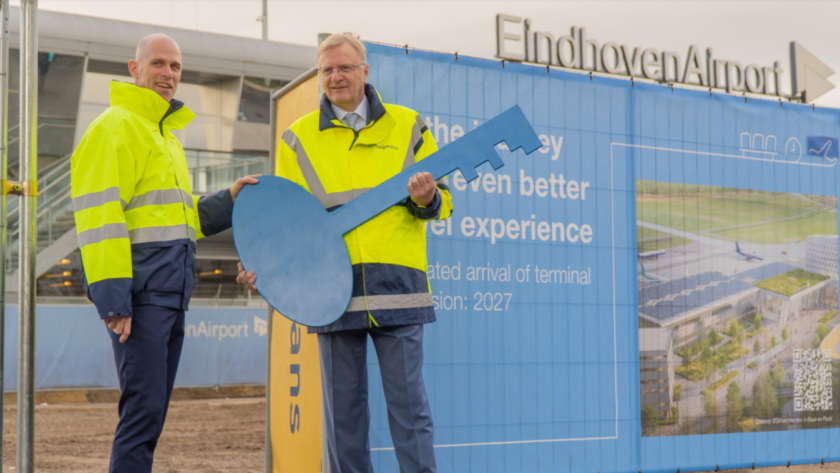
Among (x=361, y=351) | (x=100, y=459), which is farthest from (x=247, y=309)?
(x=361, y=351)

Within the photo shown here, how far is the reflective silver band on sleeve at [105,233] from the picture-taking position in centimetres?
272

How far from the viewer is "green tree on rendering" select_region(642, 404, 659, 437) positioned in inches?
197

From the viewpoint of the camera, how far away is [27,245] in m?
3.37

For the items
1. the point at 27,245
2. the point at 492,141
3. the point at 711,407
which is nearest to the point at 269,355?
the point at 27,245

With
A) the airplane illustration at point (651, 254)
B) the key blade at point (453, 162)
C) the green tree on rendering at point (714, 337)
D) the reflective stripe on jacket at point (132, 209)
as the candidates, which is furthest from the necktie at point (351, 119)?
the green tree on rendering at point (714, 337)

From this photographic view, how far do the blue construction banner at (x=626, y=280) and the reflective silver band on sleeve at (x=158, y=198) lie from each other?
1.61 metres

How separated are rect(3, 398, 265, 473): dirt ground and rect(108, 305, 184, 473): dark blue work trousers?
2.96 metres

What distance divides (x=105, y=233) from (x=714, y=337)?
3.95 meters

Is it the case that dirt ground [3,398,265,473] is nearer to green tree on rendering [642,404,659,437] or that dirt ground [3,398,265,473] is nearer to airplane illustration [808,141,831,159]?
green tree on rendering [642,404,659,437]

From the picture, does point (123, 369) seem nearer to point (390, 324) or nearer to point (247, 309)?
point (390, 324)

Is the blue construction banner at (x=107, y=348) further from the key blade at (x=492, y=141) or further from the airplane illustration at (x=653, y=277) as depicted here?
the key blade at (x=492, y=141)

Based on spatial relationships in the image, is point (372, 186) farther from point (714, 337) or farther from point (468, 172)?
point (714, 337)


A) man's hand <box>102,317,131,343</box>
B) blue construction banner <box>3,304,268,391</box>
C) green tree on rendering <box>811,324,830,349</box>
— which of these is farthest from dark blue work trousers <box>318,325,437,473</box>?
blue construction banner <box>3,304,268,391</box>

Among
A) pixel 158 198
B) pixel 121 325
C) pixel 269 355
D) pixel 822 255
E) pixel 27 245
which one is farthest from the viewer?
pixel 822 255
